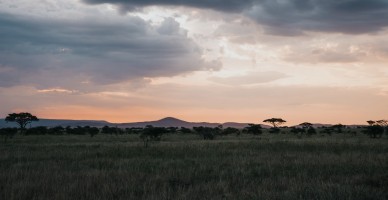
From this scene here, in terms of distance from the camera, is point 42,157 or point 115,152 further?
point 115,152

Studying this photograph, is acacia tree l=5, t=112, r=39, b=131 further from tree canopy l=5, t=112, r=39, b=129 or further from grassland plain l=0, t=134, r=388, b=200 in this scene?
grassland plain l=0, t=134, r=388, b=200

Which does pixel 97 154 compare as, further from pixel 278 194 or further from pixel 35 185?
pixel 278 194

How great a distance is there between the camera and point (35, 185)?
11617 millimetres

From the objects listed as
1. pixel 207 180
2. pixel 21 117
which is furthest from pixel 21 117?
pixel 207 180

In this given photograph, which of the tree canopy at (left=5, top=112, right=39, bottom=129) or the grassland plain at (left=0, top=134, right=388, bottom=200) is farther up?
the tree canopy at (left=5, top=112, right=39, bottom=129)

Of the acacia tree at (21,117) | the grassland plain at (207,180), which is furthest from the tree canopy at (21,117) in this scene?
the grassland plain at (207,180)

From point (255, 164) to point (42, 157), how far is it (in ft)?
38.2

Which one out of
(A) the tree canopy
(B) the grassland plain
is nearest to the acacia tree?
(A) the tree canopy

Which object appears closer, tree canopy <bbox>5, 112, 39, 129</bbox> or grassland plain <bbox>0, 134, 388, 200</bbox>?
grassland plain <bbox>0, 134, 388, 200</bbox>

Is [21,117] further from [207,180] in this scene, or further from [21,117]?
[207,180]

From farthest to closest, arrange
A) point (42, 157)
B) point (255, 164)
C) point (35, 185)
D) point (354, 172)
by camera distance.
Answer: point (42, 157), point (255, 164), point (354, 172), point (35, 185)

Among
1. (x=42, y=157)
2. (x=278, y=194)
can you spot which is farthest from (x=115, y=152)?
(x=278, y=194)

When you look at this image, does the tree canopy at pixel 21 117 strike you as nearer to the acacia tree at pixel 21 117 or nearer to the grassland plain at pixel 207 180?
the acacia tree at pixel 21 117

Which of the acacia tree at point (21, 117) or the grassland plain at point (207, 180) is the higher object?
the acacia tree at point (21, 117)
